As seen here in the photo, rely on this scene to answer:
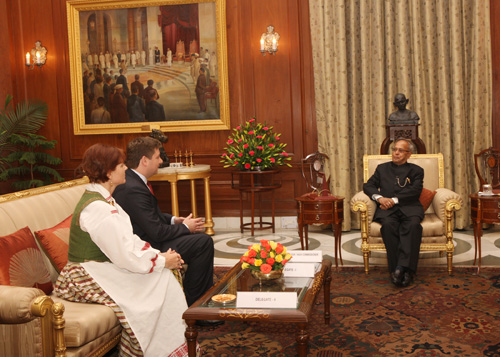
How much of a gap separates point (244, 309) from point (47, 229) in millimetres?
1437

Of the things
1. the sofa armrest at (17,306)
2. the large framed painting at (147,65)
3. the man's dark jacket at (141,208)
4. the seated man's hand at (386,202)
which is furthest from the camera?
the large framed painting at (147,65)

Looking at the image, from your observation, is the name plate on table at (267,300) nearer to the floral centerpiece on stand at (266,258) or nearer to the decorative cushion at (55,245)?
the floral centerpiece on stand at (266,258)

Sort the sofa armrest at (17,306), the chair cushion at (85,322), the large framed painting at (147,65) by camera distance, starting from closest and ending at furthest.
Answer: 1. the sofa armrest at (17,306)
2. the chair cushion at (85,322)
3. the large framed painting at (147,65)

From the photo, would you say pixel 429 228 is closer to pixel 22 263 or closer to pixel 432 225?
pixel 432 225

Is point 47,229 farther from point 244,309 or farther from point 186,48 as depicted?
point 186,48

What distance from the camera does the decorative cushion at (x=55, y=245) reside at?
11.2ft

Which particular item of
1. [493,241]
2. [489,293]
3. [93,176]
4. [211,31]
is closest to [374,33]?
[211,31]

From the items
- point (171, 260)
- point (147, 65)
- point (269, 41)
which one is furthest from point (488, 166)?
point (171, 260)

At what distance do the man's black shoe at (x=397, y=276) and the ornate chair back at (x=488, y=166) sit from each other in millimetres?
2383

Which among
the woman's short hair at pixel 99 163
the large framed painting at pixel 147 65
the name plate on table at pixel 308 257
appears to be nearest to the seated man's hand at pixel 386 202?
the name plate on table at pixel 308 257

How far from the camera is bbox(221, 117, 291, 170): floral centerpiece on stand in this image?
7.38 m

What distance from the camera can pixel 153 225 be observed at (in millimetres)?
4023

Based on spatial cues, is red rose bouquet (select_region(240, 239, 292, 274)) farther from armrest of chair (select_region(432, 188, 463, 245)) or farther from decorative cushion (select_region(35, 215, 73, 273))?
armrest of chair (select_region(432, 188, 463, 245))

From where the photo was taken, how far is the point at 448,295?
4523 millimetres
